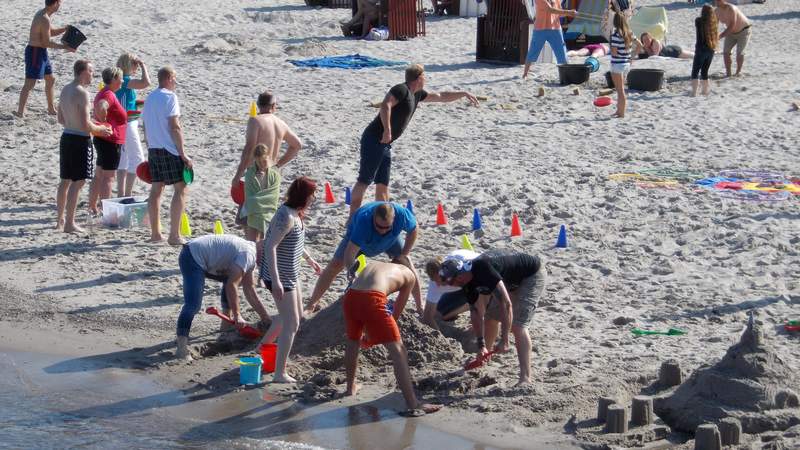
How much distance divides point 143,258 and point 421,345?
3.39 m

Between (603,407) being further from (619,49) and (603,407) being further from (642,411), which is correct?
(619,49)

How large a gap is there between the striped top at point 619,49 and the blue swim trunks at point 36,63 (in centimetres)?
745

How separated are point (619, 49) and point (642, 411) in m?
9.36

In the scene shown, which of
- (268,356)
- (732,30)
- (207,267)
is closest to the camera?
(268,356)

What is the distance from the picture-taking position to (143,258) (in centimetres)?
1032

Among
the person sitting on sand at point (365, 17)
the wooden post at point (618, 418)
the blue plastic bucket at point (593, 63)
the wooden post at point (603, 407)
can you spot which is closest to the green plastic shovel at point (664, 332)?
the wooden post at point (603, 407)

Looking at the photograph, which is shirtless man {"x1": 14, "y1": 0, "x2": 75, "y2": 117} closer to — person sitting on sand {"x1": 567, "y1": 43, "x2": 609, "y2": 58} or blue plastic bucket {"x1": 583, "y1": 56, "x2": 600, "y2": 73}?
blue plastic bucket {"x1": 583, "y1": 56, "x2": 600, "y2": 73}

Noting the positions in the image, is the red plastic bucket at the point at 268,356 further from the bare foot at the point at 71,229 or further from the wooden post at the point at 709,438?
the bare foot at the point at 71,229

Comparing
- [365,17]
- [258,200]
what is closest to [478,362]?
[258,200]

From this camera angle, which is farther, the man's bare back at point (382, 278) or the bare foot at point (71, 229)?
the bare foot at point (71, 229)

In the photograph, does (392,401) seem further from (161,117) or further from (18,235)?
(18,235)

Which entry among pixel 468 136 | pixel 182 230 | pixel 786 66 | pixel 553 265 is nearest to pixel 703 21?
pixel 786 66

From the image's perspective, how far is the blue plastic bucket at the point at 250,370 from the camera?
7766 mm

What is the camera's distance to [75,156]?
34.7 feet
